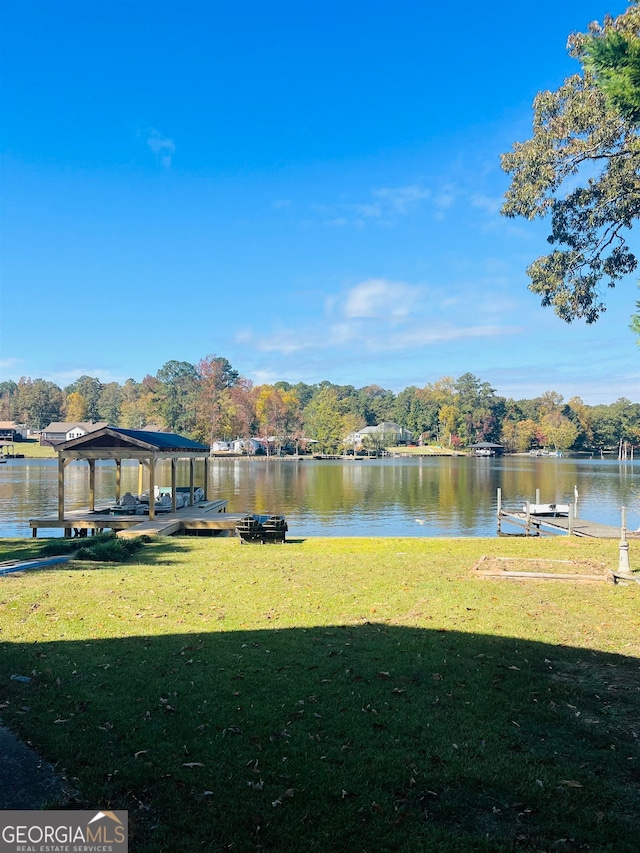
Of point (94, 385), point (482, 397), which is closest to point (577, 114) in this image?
point (482, 397)

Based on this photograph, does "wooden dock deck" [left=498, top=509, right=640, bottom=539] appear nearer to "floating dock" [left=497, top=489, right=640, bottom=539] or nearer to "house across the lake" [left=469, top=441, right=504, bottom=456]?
"floating dock" [left=497, top=489, right=640, bottom=539]

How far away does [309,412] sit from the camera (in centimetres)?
12862

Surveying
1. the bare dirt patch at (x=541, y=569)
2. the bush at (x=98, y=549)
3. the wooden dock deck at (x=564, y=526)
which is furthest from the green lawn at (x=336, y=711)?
the wooden dock deck at (x=564, y=526)

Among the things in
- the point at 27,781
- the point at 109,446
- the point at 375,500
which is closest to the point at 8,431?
the point at 375,500

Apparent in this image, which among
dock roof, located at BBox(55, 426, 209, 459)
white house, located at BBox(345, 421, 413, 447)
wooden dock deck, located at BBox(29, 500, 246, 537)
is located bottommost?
wooden dock deck, located at BBox(29, 500, 246, 537)

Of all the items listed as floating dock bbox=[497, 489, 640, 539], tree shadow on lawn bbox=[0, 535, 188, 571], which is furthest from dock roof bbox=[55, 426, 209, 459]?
floating dock bbox=[497, 489, 640, 539]

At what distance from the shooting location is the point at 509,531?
2786 centimetres

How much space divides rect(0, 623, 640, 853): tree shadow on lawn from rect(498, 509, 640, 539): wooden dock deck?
49.4 feet

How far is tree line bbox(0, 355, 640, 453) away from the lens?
358 ft

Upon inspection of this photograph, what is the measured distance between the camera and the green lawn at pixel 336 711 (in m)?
3.44

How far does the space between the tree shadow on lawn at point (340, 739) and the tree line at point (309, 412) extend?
9919cm

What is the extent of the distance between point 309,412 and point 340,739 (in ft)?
408

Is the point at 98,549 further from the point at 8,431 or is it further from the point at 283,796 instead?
the point at 8,431

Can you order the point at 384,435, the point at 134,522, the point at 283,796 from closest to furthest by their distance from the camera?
1. the point at 283,796
2. the point at 134,522
3. the point at 384,435
